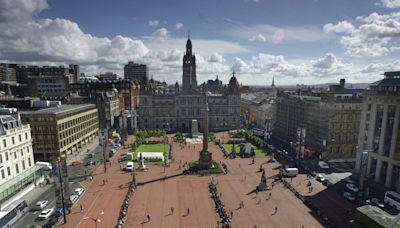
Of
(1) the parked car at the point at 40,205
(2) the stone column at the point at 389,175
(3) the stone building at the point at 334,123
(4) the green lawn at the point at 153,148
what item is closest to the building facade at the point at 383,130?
(2) the stone column at the point at 389,175

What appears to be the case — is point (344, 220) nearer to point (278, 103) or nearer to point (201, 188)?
point (201, 188)

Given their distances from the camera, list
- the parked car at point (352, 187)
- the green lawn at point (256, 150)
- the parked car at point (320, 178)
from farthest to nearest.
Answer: the green lawn at point (256, 150), the parked car at point (320, 178), the parked car at point (352, 187)

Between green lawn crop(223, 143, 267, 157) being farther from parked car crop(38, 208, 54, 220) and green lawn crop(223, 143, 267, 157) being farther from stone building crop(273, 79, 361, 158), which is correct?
parked car crop(38, 208, 54, 220)

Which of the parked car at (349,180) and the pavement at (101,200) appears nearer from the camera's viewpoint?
the pavement at (101,200)

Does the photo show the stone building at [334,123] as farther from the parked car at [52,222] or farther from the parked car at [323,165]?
the parked car at [52,222]

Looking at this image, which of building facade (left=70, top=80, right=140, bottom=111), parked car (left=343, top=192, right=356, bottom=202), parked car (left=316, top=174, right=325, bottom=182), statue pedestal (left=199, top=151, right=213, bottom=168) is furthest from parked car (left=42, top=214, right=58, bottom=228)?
building facade (left=70, top=80, right=140, bottom=111)

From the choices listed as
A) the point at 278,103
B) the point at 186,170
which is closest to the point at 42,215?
the point at 186,170
